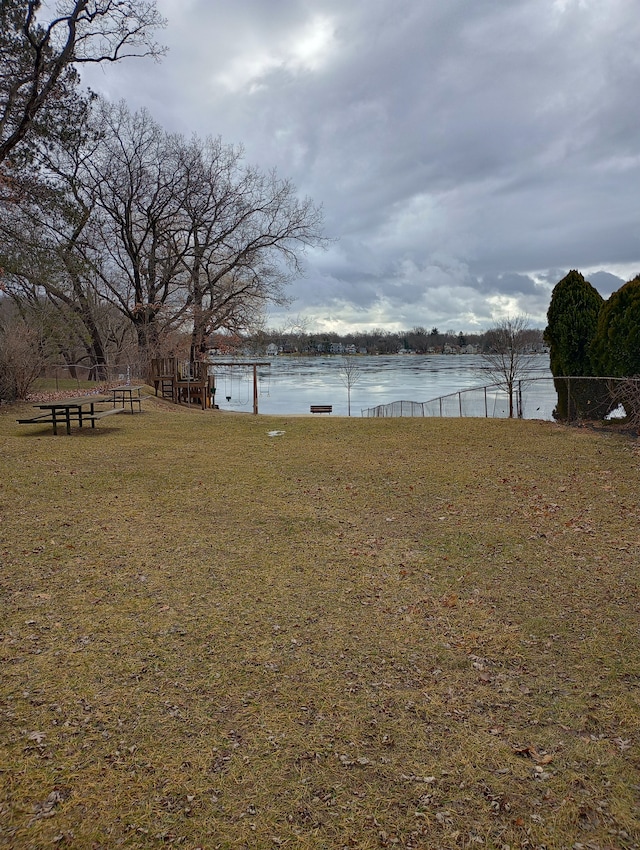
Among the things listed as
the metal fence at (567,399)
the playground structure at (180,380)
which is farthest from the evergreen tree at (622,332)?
the playground structure at (180,380)

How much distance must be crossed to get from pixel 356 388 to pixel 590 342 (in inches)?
1614

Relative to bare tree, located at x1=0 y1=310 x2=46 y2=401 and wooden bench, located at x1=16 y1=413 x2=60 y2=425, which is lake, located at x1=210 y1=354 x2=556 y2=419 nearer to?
bare tree, located at x1=0 y1=310 x2=46 y2=401

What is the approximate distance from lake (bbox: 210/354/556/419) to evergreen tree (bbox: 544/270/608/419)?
0.70 metres

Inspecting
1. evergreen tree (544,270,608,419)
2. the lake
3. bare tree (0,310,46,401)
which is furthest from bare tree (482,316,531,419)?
bare tree (0,310,46,401)

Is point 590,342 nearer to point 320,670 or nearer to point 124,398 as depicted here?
point 320,670

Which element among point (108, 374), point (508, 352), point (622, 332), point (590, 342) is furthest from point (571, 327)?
point (108, 374)

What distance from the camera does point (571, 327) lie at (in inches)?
563

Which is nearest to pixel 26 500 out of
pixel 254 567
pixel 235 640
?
pixel 254 567

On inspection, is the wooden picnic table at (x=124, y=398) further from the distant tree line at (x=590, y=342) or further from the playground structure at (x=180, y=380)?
the distant tree line at (x=590, y=342)

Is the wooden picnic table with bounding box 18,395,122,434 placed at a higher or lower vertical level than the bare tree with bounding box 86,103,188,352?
lower

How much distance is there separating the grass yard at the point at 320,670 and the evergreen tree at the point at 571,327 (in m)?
8.13

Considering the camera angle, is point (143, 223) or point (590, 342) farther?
point (143, 223)

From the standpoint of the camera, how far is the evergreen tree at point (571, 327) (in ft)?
46.3

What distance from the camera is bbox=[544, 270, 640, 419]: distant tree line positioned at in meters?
11.2
